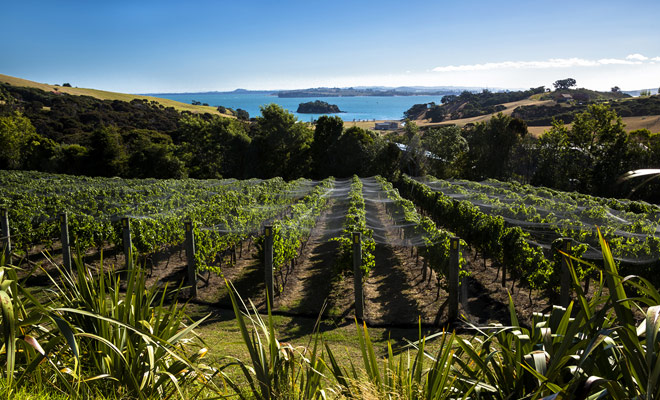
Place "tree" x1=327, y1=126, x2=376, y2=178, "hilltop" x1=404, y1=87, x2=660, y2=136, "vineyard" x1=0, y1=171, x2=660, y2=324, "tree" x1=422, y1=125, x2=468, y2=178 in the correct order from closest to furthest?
"vineyard" x1=0, y1=171, x2=660, y2=324
"tree" x1=327, y1=126, x2=376, y2=178
"tree" x1=422, y1=125, x2=468, y2=178
"hilltop" x1=404, y1=87, x2=660, y2=136

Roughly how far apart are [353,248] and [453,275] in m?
1.58

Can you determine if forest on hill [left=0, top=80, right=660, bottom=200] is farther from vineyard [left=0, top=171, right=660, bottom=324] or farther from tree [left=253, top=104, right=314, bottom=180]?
vineyard [left=0, top=171, right=660, bottom=324]

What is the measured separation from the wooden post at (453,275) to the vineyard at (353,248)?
0.02 m

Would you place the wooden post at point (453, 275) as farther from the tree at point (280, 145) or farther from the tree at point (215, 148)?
the tree at point (215, 148)

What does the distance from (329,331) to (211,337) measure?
171 cm

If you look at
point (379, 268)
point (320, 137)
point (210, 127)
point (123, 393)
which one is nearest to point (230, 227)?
point (379, 268)

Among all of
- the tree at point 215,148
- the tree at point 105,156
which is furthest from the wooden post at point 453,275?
the tree at point 105,156

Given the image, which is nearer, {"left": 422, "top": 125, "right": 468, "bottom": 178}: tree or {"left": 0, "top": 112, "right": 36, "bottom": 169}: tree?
{"left": 422, "top": 125, "right": 468, "bottom": 178}: tree

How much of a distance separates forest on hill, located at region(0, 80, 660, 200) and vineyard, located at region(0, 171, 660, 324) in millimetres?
10453

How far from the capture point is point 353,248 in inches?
255

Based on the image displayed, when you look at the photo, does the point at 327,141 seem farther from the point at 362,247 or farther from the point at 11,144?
the point at 11,144

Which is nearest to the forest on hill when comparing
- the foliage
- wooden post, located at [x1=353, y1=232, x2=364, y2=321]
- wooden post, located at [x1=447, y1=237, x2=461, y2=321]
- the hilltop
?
the hilltop

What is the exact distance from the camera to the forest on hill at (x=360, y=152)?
20.9m

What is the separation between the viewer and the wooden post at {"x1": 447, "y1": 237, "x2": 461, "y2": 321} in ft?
20.0
